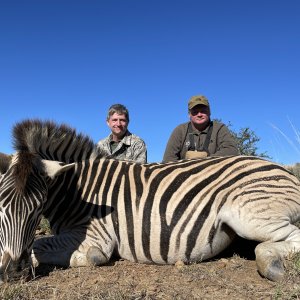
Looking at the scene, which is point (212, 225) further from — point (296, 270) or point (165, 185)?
point (296, 270)

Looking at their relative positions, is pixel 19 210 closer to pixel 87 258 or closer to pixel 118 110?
pixel 87 258

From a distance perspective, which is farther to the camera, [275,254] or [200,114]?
[200,114]

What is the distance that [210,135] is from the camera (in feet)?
18.7

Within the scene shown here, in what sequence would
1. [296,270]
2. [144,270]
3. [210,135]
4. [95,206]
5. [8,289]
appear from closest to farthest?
[8,289], [296,270], [144,270], [95,206], [210,135]

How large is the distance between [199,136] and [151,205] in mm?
2706

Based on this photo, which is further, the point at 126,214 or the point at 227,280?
the point at 126,214

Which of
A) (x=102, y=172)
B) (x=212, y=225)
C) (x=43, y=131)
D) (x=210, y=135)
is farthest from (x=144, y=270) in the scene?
(x=210, y=135)

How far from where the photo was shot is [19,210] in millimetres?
2643

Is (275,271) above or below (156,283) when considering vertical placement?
above

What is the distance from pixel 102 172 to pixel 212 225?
1082 millimetres

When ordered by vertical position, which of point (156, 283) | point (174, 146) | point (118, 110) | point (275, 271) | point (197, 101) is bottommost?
point (156, 283)

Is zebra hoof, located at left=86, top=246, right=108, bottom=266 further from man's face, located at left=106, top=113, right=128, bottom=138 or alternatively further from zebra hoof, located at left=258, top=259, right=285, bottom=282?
man's face, located at left=106, top=113, right=128, bottom=138

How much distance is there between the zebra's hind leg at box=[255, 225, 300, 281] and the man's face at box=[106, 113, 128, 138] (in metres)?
3.42

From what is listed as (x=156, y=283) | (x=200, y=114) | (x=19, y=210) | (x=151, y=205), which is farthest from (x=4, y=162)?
(x=200, y=114)
